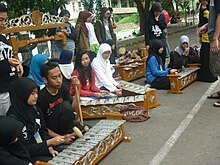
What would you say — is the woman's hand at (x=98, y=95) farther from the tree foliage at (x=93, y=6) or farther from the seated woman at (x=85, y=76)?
the tree foliage at (x=93, y=6)

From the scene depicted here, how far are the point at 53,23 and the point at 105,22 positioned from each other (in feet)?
8.40

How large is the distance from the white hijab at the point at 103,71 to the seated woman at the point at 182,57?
5.62ft

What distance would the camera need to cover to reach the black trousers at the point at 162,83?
18.6ft

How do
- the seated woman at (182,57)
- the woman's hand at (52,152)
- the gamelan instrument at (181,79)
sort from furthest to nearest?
the seated woman at (182,57)
the gamelan instrument at (181,79)
the woman's hand at (52,152)

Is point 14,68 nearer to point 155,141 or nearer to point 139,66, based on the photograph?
point 155,141

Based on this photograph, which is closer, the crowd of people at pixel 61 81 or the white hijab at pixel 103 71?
the crowd of people at pixel 61 81

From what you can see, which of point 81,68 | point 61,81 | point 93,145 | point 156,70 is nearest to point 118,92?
point 81,68

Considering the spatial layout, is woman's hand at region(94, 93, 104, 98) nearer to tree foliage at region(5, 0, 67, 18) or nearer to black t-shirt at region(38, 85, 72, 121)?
black t-shirt at region(38, 85, 72, 121)

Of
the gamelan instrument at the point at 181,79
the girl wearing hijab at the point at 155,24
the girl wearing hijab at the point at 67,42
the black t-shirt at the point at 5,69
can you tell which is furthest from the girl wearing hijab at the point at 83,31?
the black t-shirt at the point at 5,69

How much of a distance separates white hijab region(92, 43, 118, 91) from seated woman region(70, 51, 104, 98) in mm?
163

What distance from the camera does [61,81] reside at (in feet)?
11.6

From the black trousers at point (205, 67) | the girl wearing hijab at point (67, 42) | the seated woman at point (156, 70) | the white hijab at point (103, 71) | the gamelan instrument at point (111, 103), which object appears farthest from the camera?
the girl wearing hijab at point (67, 42)

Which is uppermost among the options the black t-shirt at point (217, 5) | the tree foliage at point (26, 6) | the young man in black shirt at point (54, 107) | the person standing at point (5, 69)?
the tree foliage at point (26, 6)

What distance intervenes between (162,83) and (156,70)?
28 centimetres
